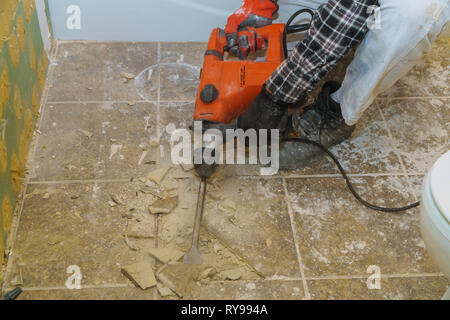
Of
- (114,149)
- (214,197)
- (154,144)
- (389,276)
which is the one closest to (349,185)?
(389,276)

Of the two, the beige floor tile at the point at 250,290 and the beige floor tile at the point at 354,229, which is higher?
the beige floor tile at the point at 354,229

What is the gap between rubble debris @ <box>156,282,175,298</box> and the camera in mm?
1216

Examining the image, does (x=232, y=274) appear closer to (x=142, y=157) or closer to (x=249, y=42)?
(x=142, y=157)

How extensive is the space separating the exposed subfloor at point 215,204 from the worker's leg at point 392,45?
264 millimetres

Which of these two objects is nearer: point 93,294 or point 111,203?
point 93,294

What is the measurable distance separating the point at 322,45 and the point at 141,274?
773 millimetres

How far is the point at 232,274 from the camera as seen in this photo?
1.26 m

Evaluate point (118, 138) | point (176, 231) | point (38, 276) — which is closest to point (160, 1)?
point (118, 138)

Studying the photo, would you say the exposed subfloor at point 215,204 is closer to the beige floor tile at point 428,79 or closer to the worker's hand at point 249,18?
the beige floor tile at point 428,79

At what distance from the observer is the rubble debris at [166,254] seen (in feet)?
4.20

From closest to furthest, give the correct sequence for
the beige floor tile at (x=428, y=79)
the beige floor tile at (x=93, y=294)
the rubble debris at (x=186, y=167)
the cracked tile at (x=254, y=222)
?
the beige floor tile at (x=93, y=294) → the cracked tile at (x=254, y=222) → the rubble debris at (x=186, y=167) → the beige floor tile at (x=428, y=79)

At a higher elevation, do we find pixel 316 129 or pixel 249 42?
pixel 249 42

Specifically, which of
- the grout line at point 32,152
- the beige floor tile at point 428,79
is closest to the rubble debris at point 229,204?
the grout line at point 32,152

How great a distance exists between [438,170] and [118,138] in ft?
3.26
